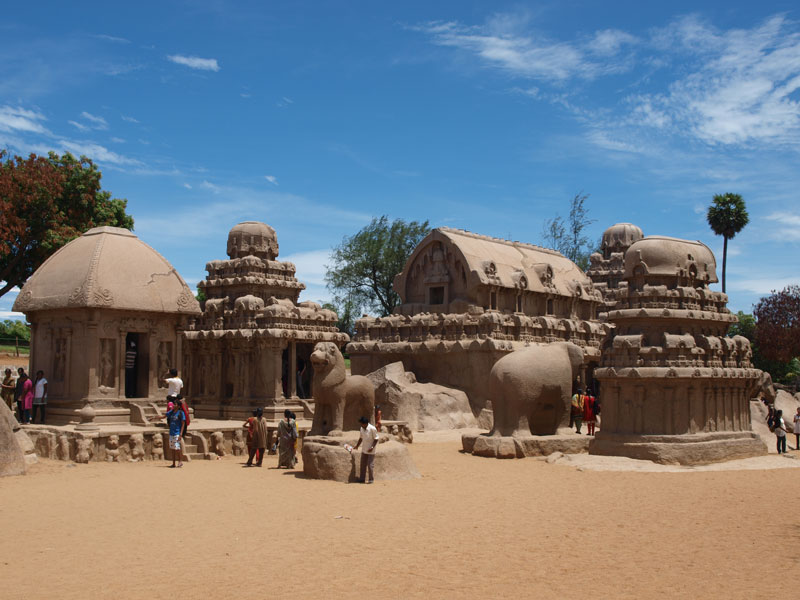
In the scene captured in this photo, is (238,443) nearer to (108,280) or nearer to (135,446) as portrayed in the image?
(135,446)

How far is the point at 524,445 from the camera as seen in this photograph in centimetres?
1831

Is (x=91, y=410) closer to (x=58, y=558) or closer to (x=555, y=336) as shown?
(x=58, y=558)

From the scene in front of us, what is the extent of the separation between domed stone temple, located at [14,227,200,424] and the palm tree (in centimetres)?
3432

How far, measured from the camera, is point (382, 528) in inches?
407

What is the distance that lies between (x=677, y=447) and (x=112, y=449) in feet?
38.0

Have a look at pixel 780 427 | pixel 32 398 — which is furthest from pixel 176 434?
pixel 780 427

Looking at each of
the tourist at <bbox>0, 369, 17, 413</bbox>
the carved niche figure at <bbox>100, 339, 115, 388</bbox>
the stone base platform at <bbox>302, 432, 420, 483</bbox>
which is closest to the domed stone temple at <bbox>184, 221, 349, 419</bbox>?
the carved niche figure at <bbox>100, 339, 115, 388</bbox>

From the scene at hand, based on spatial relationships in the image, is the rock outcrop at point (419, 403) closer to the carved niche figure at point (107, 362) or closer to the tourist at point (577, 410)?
the tourist at point (577, 410)

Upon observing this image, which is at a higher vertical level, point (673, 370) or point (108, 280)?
point (108, 280)

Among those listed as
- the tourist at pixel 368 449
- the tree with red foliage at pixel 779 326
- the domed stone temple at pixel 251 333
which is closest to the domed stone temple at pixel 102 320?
the domed stone temple at pixel 251 333

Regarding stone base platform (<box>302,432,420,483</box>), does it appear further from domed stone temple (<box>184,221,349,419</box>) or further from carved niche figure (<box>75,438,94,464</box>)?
domed stone temple (<box>184,221,349,419</box>)

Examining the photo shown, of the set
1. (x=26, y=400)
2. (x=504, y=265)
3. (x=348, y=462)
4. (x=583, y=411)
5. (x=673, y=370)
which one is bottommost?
(x=348, y=462)

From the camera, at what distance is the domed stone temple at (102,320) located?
60.7 feet

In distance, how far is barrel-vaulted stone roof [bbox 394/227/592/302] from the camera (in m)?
29.6
